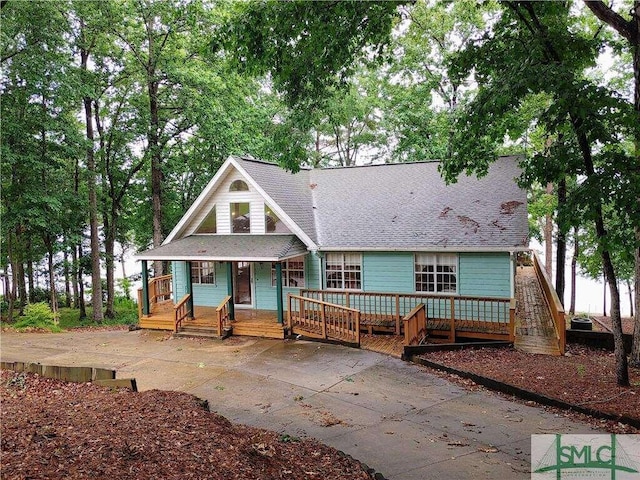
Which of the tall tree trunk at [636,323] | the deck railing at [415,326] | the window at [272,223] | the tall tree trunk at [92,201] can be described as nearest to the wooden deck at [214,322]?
the window at [272,223]

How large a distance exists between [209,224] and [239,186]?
Answer: 2002 millimetres

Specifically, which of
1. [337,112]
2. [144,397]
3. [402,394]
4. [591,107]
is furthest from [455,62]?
[337,112]

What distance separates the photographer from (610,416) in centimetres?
713

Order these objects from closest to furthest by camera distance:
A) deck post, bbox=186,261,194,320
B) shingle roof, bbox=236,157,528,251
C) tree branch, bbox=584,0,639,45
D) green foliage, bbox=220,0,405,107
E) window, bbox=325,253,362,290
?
green foliage, bbox=220,0,405,107 → tree branch, bbox=584,0,639,45 → shingle roof, bbox=236,157,528,251 → deck post, bbox=186,261,194,320 → window, bbox=325,253,362,290

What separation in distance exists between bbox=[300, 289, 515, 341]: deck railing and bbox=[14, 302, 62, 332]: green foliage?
10.2 meters

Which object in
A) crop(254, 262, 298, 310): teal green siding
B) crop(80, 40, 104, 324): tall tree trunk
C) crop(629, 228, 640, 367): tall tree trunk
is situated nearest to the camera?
crop(629, 228, 640, 367): tall tree trunk

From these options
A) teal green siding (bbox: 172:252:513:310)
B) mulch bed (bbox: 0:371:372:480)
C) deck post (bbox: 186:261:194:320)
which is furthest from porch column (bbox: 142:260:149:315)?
mulch bed (bbox: 0:371:372:480)

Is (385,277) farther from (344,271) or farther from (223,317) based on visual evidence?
(223,317)

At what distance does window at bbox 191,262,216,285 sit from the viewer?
16688 millimetres

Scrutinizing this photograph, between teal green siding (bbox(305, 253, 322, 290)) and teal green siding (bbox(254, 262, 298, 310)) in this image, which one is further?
teal green siding (bbox(254, 262, 298, 310))

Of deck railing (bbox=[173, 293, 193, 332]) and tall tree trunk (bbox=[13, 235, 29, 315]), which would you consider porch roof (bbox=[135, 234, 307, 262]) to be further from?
tall tree trunk (bbox=[13, 235, 29, 315])

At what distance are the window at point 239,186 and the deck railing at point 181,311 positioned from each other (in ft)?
13.4

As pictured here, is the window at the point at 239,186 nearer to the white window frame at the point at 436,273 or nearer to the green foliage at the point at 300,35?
the white window frame at the point at 436,273

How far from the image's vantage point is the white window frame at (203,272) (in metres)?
16.7
